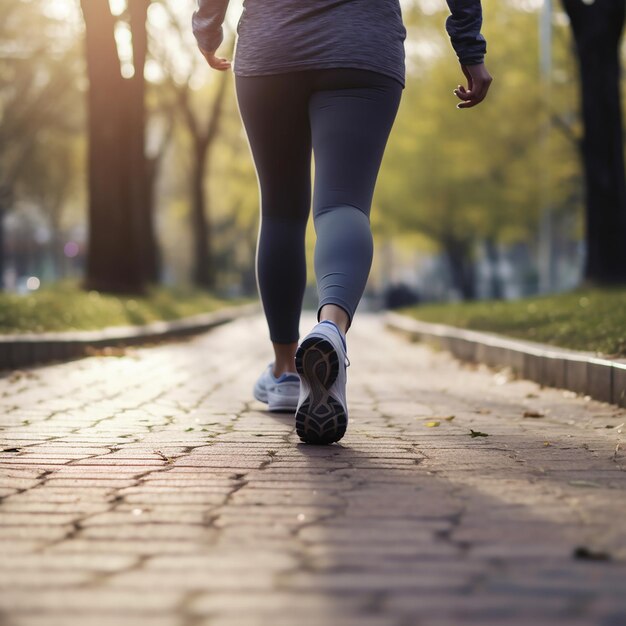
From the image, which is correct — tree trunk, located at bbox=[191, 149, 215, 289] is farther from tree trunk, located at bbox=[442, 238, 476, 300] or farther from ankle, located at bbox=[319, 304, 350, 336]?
ankle, located at bbox=[319, 304, 350, 336]

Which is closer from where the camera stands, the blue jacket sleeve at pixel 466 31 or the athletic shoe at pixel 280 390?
the blue jacket sleeve at pixel 466 31

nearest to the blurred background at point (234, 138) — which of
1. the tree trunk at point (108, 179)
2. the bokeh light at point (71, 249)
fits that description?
the tree trunk at point (108, 179)

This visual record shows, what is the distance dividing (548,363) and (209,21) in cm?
A: 355

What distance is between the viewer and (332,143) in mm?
4312

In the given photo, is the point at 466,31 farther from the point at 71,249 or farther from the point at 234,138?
the point at 71,249

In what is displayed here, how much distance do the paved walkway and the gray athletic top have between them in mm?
1419

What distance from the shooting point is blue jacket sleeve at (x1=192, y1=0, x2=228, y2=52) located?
15.6 ft

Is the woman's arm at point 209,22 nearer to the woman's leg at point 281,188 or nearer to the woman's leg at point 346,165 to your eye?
the woman's leg at point 281,188

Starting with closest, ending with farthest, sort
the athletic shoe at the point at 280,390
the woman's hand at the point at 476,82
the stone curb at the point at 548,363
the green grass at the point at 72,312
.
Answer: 1. the woman's hand at the point at 476,82
2. the athletic shoe at the point at 280,390
3. the stone curb at the point at 548,363
4. the green grass at the point at 72,312

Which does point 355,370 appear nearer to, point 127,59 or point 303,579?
point 303,579

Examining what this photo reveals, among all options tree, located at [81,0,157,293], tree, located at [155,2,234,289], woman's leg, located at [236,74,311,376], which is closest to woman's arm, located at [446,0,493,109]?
woman's leg, located at [236,74,311,376]

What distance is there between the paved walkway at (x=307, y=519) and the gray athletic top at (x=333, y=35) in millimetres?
1419

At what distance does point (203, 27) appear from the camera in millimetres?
4781

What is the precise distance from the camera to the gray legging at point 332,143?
4238 millimetres
